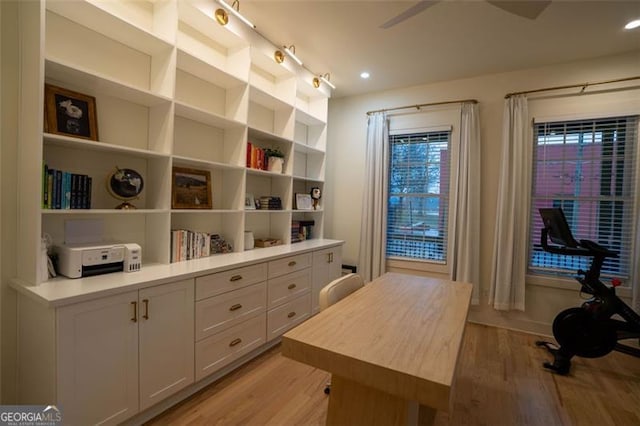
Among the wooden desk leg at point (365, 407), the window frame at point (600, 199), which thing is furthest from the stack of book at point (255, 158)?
the window frame at point (600, 199)

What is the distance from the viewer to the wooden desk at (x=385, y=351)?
0.96m

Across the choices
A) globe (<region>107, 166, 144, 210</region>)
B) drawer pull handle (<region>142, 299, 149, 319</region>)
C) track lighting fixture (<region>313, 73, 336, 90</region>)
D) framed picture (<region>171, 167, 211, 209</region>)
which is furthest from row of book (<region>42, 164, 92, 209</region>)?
track lighting fixture (<region>313, 73, 336, 90</region>)

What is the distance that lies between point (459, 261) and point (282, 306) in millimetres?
2111

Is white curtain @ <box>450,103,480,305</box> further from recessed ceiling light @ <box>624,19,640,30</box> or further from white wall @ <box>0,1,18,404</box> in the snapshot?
white wall @ <box>0,1,18,404</box>

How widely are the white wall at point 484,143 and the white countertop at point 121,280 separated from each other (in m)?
2.03

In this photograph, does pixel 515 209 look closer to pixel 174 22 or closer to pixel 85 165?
pixel 174 22

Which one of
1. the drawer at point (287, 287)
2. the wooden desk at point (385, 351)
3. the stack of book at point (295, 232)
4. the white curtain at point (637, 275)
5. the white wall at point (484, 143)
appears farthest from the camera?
the stack of book at point (295, 232)

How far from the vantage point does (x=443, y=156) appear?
12.1 feet

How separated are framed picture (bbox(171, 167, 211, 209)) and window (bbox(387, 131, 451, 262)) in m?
2.39

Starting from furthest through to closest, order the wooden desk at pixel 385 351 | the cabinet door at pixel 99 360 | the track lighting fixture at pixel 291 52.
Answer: the track lighting fixture at pixel 291 52 < the cabinet door at pixel 99 360 < the wooden desk at pixel 385 351

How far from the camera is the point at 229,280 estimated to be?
87.0 inches

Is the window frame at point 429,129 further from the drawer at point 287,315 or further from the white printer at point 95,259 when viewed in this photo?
the white printer at point 95,259

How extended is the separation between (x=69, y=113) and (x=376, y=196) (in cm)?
313

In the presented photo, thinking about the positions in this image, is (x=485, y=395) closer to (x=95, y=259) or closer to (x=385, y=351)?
(x=385, y=351)
